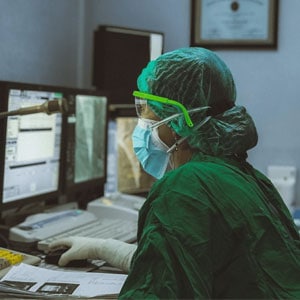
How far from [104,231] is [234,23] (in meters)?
1.33

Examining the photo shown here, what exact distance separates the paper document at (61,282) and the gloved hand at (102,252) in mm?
76

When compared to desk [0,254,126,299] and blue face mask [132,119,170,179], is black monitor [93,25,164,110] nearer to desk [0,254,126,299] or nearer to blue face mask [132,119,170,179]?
blue face mask [132,119,170,179]

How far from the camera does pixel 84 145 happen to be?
91.1 inches

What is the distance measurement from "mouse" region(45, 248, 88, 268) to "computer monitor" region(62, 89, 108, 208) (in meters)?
0.53

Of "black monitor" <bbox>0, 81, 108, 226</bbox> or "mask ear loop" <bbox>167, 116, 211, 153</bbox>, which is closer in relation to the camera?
"mask ear loop" <bbox>167, 116, 211, 153</bbox>

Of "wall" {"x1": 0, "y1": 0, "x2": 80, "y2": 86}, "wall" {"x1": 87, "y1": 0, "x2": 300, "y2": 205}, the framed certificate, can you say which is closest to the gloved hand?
"wall" {"x1": 0, "y1": 0, "x2": 80, "y2": 86}

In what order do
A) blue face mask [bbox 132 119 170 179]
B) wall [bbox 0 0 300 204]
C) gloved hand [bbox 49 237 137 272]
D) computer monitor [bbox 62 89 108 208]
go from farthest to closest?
wall [bbox 0 0 300 204], computer monitor [bbox 62 89 108 208], gloved hand [bbox 49 237 137 272], blue face mask [bbox 132 119 170 179]

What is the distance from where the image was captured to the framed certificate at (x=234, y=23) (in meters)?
2.74

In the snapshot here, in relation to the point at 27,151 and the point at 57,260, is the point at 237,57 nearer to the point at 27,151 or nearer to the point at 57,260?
the point at 27,151

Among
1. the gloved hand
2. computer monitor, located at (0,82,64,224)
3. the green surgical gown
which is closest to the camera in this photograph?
the green surgical gown

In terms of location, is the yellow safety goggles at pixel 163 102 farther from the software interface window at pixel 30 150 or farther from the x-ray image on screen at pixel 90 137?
the x-ray image on screen at pixel 90 137

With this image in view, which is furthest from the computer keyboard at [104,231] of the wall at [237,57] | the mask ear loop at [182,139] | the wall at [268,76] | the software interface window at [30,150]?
the wall at [268,76]

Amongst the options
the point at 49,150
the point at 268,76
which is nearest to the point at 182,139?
the point at 49,150

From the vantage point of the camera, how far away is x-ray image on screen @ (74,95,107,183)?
226 cm
